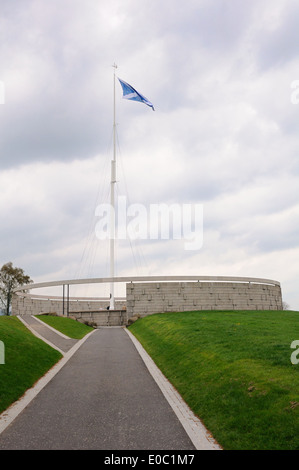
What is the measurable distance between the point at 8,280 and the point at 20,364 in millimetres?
60672

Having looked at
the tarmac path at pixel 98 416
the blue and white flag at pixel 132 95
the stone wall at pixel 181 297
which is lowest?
the tarmac path at pixel 98 416

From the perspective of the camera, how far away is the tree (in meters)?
73.7

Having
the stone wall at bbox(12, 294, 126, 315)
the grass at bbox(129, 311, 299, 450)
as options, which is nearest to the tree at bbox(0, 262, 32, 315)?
the stone wall at bbox(12, 294, 126, 315)

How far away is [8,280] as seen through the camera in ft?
244

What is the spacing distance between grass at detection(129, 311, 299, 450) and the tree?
58.7 metres

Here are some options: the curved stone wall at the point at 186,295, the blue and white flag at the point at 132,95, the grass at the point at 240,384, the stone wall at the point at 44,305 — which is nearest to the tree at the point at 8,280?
the stone wall at the point at 44,305

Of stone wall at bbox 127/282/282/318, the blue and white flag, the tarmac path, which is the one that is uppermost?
the blue and white flag

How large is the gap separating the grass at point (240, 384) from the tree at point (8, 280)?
2312 inches

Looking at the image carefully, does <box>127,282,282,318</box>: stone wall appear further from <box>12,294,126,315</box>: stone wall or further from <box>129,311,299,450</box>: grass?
<box>129,311,299,450</box>: grass

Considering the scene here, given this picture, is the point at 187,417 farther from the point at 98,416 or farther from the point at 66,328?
the point at 66,328

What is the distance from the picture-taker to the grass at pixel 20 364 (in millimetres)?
14352

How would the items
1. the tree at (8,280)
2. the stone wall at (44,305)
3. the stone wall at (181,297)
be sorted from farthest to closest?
the tree at (8,280) < the stone wall at (44,305) < the stone wall at (181,297)

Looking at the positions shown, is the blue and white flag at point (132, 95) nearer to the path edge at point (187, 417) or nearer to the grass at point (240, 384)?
the grass at point (240, 384)
